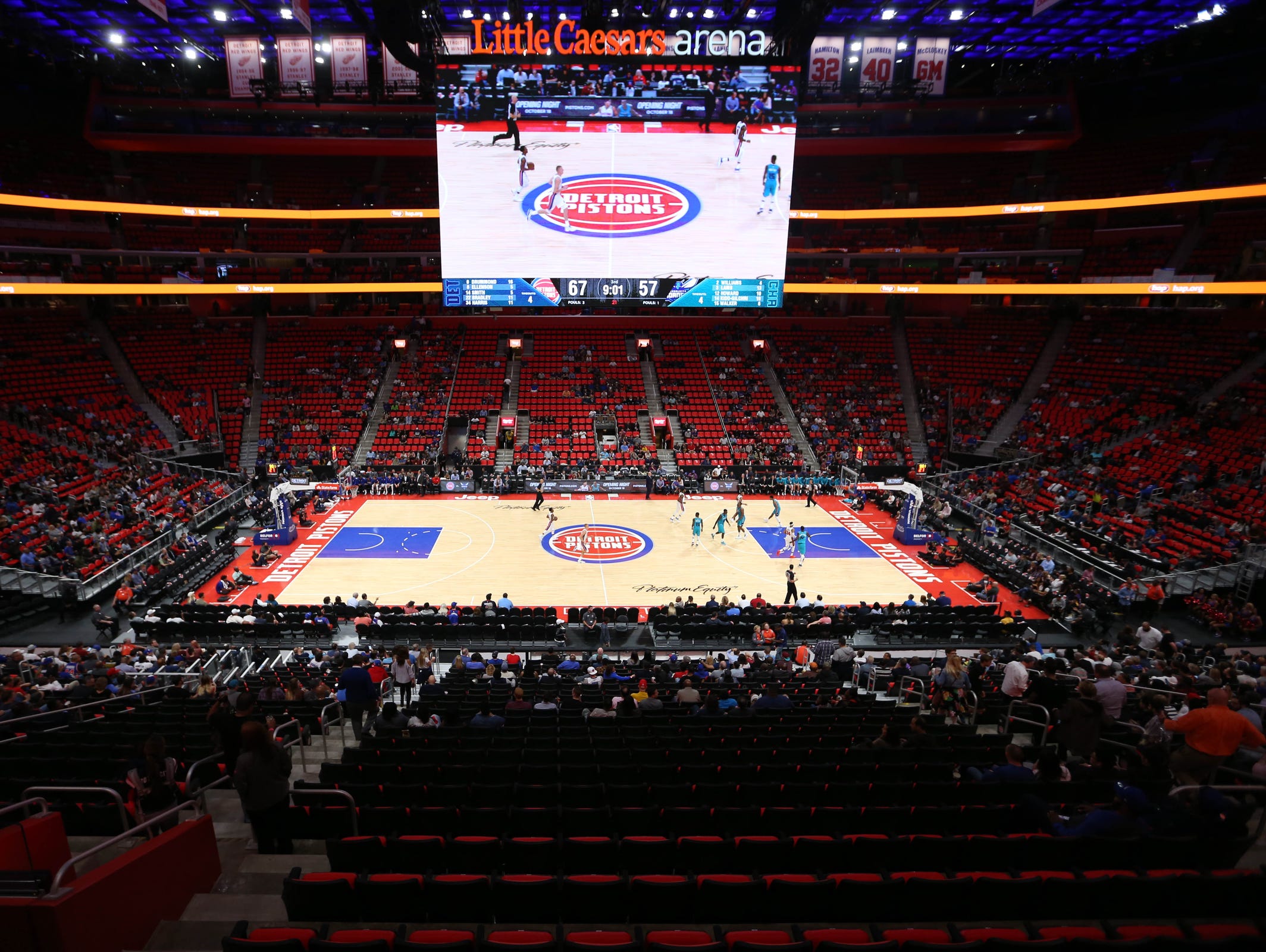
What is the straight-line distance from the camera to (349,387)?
41406 mm

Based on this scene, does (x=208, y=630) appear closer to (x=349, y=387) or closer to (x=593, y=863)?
(x=593, y=863)

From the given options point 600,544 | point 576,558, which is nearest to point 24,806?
point 576,558

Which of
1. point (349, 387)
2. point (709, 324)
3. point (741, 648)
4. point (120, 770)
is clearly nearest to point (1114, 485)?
point (741, 648)

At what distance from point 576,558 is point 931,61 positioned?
95.6 feet

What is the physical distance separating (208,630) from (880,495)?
28636 millimetres

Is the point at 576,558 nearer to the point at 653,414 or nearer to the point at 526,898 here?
the point at 653,414

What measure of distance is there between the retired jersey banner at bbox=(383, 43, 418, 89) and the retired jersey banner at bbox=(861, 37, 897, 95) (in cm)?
2314

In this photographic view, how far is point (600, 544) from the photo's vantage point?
28.0 m

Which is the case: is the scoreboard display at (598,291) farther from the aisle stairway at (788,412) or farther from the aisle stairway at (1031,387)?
the aisle stairway at (1031,387)

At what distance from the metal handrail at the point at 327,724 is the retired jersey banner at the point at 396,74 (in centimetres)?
3533

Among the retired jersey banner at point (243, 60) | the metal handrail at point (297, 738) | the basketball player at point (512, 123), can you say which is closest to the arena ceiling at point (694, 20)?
the retired jersey banner at point (243, 60)

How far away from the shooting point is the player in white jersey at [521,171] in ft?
87.9

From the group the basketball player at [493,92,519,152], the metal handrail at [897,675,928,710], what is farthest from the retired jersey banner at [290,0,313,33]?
the metal handrail at [897,675,928,710]

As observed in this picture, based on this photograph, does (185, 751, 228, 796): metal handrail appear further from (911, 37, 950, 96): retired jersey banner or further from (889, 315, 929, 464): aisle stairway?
(911, 37, 950, 96): retired jersey banner
